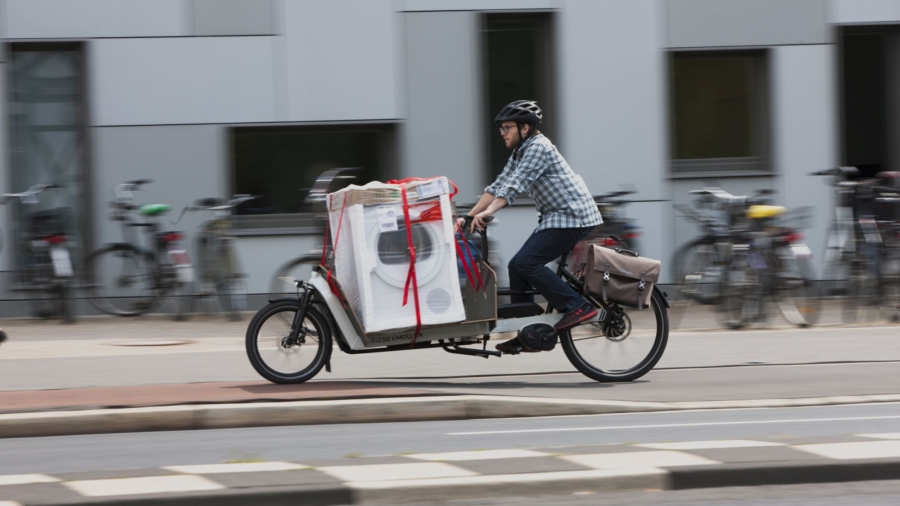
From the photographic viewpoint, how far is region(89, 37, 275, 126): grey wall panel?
1366cm

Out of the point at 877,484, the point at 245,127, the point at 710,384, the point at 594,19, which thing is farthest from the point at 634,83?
the point at 877,484

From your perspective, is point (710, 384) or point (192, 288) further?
point (192, 288)

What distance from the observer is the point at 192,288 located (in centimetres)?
1301

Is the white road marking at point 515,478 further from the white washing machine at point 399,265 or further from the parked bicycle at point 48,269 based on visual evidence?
the parked bicycle at point 48,269

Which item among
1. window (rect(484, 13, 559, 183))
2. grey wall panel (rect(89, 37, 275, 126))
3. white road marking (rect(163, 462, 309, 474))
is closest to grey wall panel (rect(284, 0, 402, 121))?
grey wall panel (rect(89, 37, 275, 126))

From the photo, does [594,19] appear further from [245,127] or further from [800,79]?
[245,127]

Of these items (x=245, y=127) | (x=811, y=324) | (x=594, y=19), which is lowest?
(x=811, y=324)

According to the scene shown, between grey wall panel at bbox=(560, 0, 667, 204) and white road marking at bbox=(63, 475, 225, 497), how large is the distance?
389 inches

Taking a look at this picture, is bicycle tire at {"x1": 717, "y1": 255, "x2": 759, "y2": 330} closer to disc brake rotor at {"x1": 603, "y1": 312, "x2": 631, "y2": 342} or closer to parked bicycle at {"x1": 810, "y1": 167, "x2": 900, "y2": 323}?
parked bicycle at {"x1": 810, "y1": 167, "x2": 900, "y2": 323}

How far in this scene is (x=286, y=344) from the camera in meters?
7.97

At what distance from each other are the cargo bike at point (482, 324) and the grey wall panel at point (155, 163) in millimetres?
5841

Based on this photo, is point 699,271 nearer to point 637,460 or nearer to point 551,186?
point 551,186

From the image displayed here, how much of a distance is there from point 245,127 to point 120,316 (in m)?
2.49

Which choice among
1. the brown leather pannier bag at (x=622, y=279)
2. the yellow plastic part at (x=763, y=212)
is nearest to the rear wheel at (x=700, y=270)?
the yellow plastic part at (x=763, y=212)
